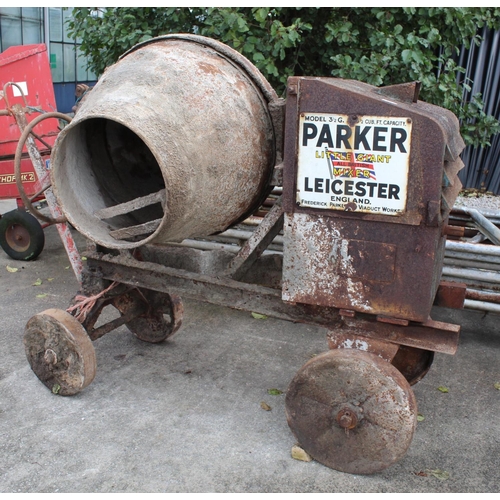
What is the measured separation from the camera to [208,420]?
3.28 metres

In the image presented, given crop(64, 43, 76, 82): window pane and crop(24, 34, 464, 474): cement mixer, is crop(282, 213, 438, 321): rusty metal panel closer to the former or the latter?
crop(24, 34, 464, 474): cement mixer

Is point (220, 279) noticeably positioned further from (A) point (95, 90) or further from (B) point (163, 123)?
(A) point (95, 90)

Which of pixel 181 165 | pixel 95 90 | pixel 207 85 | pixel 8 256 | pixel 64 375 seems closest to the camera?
pixel 181 165

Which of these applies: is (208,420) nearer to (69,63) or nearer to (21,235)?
(21,235)

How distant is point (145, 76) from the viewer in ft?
9.14

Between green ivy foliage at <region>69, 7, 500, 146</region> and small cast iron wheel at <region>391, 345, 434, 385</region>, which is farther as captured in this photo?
green ivy foliage at <region>69, 7, 500, 146</region>

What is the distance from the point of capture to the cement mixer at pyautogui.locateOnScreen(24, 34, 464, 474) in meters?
2.54

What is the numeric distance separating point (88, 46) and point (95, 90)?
11.9 feet

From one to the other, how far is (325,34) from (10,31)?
721cm

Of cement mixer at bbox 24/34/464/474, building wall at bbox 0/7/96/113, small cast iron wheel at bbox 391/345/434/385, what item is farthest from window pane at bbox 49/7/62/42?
small cast iron wheel at bbox 391/345/434/385

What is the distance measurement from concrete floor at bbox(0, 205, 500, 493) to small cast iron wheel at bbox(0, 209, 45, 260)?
4.50 ft

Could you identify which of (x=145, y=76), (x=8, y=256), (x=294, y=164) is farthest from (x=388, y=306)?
(x=8, y=256)

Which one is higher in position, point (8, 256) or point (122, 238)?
point (122, 238)

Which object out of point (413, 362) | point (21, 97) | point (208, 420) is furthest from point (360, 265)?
point (21, 97)
